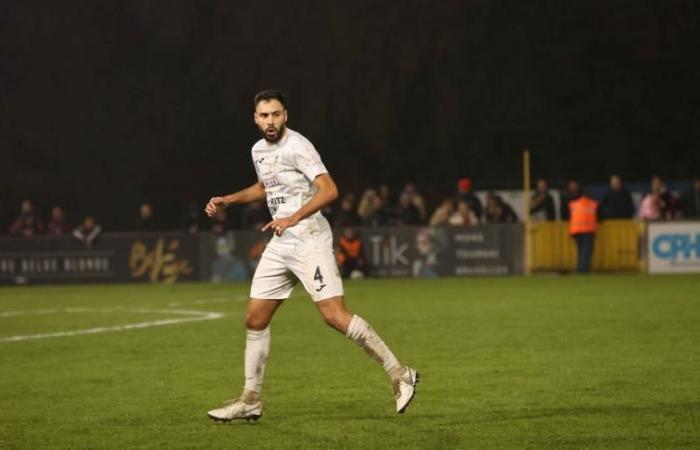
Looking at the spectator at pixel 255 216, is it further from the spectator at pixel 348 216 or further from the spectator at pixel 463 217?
the spectator at pixel 463 217

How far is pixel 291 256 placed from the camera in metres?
9.32

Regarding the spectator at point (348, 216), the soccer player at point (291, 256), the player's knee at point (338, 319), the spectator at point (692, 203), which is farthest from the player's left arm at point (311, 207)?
the spectator at point (692, 203)

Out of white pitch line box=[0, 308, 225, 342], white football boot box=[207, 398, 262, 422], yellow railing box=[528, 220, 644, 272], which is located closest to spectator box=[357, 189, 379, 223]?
yellow railing box=[528, 220, 644, 272]

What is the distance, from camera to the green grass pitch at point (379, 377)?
8.53 m

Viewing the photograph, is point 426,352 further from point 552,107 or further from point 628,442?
point 552,107

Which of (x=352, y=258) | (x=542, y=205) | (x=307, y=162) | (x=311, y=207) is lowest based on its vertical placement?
(x=352, y=258)

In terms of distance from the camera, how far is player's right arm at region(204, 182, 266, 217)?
31.9 ft

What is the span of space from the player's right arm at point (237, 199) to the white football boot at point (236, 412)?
1375 millimetres

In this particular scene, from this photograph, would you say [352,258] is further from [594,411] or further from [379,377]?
[594,411]

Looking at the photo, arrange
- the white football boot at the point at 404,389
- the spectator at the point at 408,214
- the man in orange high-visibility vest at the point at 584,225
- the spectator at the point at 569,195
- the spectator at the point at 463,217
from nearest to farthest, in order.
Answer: the white football boot at the point at 404,389, the man in orange high-visibility vest at the point at 584,225, the spectator at the point at 569,195, the spectator at the point at 463,217, the spectator at the point at 408,214

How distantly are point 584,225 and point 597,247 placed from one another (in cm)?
115

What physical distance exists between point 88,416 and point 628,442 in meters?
3.70

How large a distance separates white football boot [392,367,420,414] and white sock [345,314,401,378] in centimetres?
7

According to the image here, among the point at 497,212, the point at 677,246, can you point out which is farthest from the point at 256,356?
the point at 497,212
